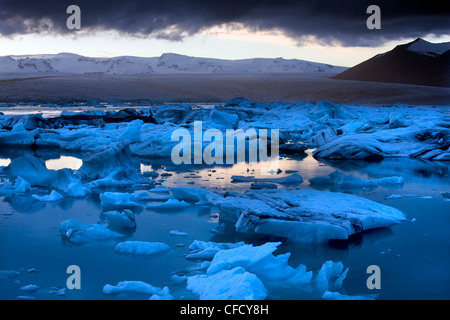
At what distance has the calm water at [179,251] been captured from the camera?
237 centimetres

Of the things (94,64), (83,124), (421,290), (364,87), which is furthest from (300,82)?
(94,64)

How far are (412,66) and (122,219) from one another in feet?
151

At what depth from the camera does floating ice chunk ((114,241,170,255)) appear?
284cm

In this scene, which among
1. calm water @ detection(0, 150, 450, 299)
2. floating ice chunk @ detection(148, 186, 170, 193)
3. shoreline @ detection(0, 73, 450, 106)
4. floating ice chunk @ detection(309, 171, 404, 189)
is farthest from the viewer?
shoreline @ detection(0, 73, 450, 106)

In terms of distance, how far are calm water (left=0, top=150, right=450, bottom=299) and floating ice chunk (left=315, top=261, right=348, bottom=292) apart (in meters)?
0.05

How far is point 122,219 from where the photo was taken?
3365mm

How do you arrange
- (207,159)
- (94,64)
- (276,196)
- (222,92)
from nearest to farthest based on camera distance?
(276,196)
(207,159)
(222,92)
(94,64)

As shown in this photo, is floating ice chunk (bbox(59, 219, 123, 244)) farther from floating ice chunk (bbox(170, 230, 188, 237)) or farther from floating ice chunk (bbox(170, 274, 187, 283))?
floating ice chunk (bbox(170, 274, 187, 283))

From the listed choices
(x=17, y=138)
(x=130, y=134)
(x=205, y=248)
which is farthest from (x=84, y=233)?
(x=17, y=138)

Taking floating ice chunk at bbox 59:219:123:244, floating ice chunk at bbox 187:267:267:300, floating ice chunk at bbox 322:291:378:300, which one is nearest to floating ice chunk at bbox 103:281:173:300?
floating ice chunk at bbox 187:267:267:300

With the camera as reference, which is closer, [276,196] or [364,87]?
[276,196]
